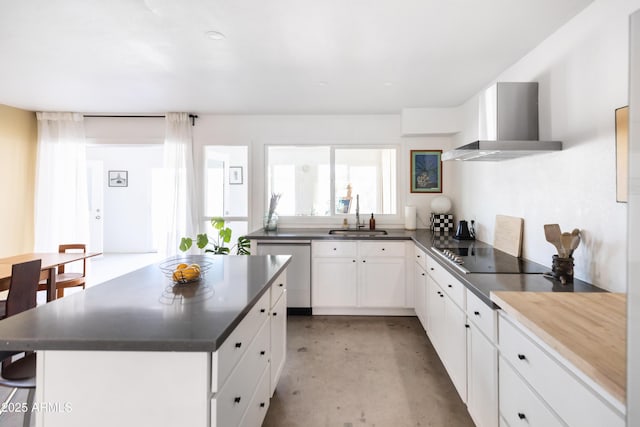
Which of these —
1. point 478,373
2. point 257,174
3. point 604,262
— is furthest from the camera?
point 257,174

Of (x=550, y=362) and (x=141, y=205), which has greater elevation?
(x=141, y=205)

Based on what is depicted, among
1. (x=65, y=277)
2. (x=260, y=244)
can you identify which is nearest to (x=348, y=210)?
(x=260, y=244)

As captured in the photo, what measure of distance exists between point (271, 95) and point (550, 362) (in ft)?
10.3

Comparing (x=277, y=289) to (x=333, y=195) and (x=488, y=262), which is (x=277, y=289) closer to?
(x=488, y=262)

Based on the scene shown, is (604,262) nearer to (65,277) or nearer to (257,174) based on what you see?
(257,174)

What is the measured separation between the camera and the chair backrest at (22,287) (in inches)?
83.5

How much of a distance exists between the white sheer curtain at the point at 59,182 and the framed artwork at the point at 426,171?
4412 mm

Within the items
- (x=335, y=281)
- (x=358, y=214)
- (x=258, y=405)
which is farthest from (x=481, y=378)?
(x=358, y=214)

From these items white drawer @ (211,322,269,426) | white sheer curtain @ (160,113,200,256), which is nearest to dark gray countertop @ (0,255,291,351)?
white drawer @ (211,322,269,426)

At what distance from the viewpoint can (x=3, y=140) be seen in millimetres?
3680

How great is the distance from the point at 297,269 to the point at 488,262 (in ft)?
6.70

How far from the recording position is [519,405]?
123cm

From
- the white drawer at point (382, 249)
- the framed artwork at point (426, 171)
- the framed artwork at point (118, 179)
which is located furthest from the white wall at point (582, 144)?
the framed artwork at point (118, 179)

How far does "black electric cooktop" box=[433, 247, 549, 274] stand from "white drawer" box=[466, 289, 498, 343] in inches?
8.1
